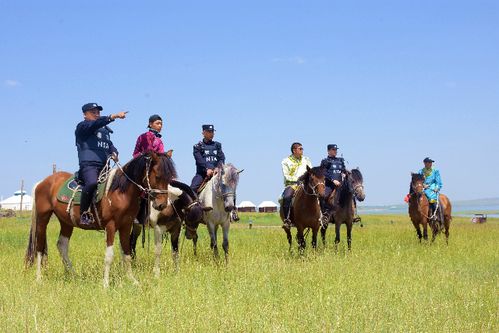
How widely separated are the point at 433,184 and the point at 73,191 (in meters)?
12.6

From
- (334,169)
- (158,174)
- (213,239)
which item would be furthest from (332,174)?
(158,174)

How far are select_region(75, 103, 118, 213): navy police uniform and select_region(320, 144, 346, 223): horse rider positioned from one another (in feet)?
20.6

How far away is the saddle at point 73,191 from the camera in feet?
29.3

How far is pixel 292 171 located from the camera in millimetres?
13297

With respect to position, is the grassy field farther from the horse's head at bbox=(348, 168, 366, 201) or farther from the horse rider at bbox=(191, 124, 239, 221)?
the horse's head at bbox=(348, 168, 366, 201)

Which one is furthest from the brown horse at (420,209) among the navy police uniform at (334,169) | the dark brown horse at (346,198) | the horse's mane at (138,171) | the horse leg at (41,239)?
the horse leg at (41,239)

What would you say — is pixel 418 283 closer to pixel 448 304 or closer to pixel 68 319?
pixel 448 304

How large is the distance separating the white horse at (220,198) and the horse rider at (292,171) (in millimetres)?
2287

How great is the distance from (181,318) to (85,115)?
16.3 feet

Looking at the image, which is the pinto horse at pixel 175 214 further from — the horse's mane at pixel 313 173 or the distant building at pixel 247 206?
the distant building at pixel 247 206

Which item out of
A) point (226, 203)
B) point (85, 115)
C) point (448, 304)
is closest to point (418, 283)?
point (448, 304)

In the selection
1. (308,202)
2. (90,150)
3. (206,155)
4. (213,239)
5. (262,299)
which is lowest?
(262,299)

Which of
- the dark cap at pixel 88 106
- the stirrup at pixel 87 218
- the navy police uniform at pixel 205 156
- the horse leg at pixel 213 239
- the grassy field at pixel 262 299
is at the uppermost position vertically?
the dark cap at pixel 88 106

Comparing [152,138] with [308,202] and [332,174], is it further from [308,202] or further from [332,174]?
[332,174]
